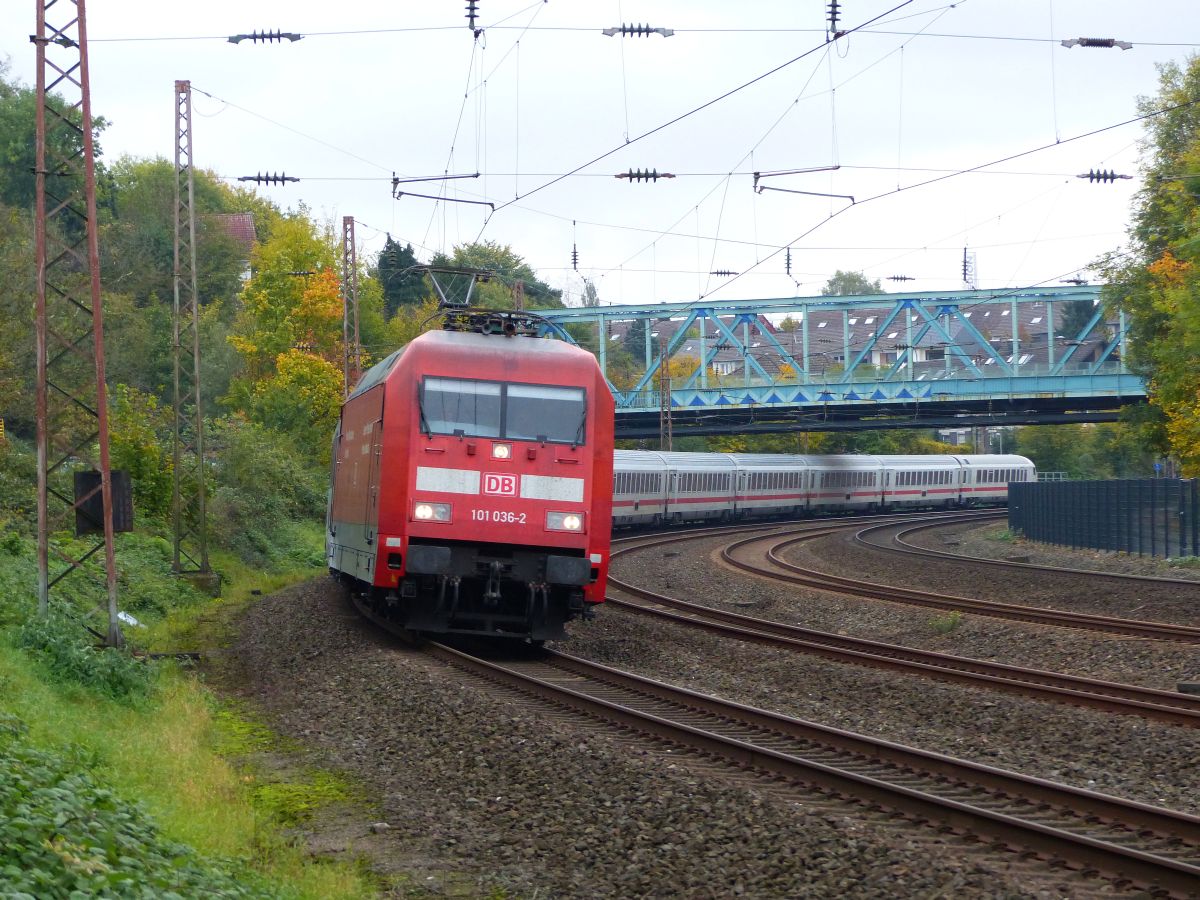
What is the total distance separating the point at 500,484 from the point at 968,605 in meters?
9.61

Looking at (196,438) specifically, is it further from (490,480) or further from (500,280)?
(500,280)

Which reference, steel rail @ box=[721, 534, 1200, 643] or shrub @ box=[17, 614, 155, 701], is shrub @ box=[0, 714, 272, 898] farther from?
steel rail @ box=[721, 534, 1200, 643]

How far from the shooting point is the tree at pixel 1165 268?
117 feet

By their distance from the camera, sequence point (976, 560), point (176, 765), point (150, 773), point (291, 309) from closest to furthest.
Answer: point (150, 773) → point (176, 765) → point (976, 560) → point (291, 309)

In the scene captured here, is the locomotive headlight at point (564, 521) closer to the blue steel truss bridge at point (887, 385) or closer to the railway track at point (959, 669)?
the railway track at point (959, 669)

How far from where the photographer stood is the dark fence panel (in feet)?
101

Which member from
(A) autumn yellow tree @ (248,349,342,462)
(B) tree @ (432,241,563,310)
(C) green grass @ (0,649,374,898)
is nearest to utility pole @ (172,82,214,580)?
(A) autumn yellow tree @ (248,349,342,462)

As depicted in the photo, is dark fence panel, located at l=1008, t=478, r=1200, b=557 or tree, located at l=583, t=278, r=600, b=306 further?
tree, located at l=583, t=278, r=600, b=306

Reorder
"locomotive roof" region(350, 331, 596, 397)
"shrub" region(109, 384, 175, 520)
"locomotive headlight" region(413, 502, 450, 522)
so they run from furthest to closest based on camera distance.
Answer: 1. "shrub" region(109, 384, 175, 520)
2. "locomotive roof" region(350, 331, 596, 397)
3. "locomotive headlight" region(413, 502, 450, 522)

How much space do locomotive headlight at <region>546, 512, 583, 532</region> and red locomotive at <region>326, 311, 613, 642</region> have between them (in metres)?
0.01

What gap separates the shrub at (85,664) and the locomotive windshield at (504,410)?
3.90 m

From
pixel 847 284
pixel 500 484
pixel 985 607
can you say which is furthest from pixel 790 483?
pixel 847 284

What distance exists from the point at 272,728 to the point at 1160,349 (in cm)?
3105

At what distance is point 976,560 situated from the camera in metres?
30.8
